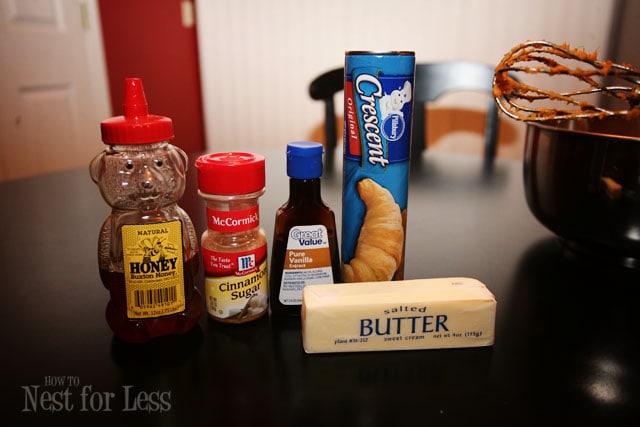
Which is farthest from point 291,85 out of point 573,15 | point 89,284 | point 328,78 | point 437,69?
point 89,284

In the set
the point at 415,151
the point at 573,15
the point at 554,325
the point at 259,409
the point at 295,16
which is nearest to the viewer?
the point at 259,409

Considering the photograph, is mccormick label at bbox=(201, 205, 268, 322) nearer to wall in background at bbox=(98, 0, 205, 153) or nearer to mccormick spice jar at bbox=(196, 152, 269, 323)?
mccormick spice jar at bbox=(196, 152, 269, 323)

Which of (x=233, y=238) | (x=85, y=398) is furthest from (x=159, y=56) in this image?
(x=85, y=398)

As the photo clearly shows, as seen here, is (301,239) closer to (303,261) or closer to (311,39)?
(303,261)

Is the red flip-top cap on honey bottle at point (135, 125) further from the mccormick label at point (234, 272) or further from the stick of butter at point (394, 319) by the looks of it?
the stick of butter at point (394, 319)

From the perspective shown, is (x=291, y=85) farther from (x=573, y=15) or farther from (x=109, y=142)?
(x=109, y=142)

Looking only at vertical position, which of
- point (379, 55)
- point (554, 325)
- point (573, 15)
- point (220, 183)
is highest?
point (573, 15)

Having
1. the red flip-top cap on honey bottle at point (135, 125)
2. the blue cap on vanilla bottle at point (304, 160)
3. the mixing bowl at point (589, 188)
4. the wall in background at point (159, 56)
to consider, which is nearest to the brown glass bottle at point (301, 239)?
the blue cap on vanilla bottle at point (304, 160)

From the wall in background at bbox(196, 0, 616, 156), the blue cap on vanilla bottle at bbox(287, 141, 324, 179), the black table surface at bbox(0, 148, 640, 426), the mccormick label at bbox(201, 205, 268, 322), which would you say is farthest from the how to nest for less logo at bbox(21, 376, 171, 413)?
the wall in background at bbox(196, 0, 616, 156)

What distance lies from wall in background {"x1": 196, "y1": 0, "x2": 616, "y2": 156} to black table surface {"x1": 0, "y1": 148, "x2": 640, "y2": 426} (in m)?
1.45

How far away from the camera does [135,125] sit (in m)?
0.42

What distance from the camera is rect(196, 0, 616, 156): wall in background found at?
185 cm

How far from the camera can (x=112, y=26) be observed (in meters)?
2.19

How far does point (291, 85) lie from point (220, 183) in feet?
5.83
